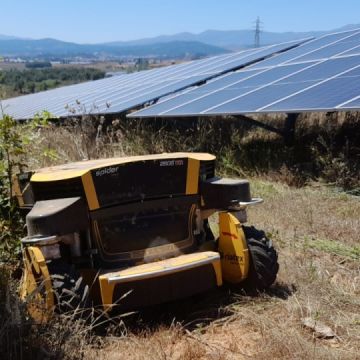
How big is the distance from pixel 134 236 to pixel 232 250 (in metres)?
0.63

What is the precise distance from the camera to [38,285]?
3137 mm

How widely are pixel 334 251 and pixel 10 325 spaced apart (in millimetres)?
2739

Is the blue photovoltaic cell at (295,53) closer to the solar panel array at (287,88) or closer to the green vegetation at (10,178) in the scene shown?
the solar panel array at (287,88)

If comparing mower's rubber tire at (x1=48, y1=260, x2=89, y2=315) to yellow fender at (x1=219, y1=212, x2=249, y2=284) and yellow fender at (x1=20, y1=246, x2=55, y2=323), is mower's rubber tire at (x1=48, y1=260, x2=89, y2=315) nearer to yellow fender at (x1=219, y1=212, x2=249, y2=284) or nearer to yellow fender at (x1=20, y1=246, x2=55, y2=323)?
yellow fender at (x1=20, y1=246, x2=55, y2=323)

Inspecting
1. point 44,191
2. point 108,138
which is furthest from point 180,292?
point 108,138

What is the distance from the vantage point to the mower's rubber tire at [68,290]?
312cm

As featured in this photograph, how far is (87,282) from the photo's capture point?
11.1 feet

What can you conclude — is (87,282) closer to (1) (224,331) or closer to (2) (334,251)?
(1) (224,331)

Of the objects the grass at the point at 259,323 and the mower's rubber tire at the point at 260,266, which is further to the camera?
the mower's rubber tire at the point at 260,266

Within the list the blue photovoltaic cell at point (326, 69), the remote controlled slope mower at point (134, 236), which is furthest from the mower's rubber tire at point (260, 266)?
the blue photovoltaic cell at point (326, 69)

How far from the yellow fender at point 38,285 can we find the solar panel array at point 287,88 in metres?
4.17

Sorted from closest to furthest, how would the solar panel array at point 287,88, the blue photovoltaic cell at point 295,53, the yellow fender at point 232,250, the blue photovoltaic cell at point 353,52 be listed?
the yellow fender at point 232,250 < the solar panel array at point 287,88 < the blue photovoltaic cell at point 353,52 < the blue photovoltaic cell at point 295,53

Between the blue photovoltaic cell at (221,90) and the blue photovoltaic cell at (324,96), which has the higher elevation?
the blue photovoltaic cell at (324,96)

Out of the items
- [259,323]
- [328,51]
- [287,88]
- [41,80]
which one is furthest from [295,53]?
[41,80]
